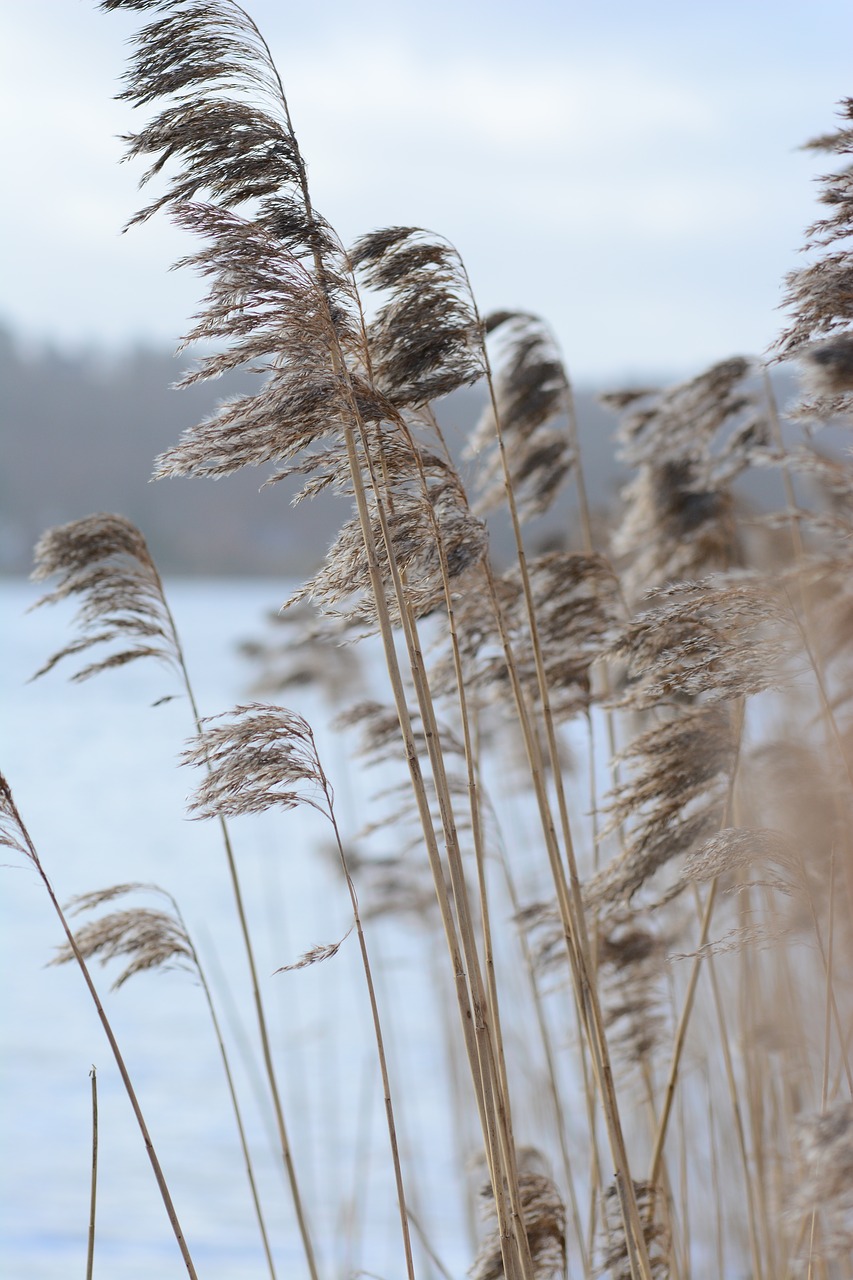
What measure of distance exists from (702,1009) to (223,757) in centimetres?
288

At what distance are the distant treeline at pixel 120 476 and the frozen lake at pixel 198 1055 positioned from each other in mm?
3814

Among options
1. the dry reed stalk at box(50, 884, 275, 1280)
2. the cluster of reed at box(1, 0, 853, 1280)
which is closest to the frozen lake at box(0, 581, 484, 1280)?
the dry reed stalk at box(50, 884, 275, 1280)

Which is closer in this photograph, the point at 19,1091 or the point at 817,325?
the point at 817,325

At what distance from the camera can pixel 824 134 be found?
195 cm

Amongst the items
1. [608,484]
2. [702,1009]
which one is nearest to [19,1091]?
[702,1009]

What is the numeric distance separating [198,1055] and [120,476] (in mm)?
12078

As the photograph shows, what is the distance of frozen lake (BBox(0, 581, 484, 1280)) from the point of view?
4691mm

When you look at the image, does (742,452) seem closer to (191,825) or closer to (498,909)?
(498,909)

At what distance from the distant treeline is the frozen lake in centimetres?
381

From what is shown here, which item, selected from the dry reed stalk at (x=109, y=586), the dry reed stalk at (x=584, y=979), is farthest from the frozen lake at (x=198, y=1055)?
the dry reed stalk at (x=584, y=979)

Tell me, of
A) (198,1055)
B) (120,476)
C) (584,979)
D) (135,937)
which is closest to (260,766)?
(135,937)

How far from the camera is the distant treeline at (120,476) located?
15641mm

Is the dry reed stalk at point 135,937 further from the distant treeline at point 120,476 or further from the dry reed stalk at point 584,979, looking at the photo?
the distant treeline at point 120,476

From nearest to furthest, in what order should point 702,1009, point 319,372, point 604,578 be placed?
1. point 319,372
2. point 604,578
3. point 702,1009
